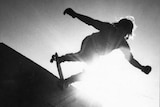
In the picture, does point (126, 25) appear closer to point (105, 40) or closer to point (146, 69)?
point (105, 40)

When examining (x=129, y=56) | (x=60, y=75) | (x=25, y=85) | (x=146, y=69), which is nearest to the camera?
(x=25, y=85)

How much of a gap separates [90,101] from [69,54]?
1.48 m

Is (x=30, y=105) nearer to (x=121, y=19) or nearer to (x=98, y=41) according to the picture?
(x=98, y=41)

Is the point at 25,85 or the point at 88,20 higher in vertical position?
the point at 88,20

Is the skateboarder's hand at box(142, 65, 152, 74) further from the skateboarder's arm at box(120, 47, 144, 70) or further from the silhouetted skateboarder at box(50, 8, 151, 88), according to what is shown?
the skateboarder's arm at box(120, 47, 144, 70)

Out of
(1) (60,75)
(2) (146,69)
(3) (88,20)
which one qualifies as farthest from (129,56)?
(1) (60,75)

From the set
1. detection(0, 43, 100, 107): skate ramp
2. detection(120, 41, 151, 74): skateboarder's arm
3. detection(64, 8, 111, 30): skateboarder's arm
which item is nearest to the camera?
detection(0, 43, 100, 107): skate ramp

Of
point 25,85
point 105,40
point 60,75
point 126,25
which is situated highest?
point 126,25

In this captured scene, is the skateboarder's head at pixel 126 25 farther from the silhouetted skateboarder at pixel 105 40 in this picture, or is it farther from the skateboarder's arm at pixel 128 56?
the skateboarder's arm at pixel 128 56

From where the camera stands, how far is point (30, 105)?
2.68m

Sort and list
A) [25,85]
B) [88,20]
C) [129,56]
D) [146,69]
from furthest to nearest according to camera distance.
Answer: [129,56], [146,69], [88,20], [25,85]

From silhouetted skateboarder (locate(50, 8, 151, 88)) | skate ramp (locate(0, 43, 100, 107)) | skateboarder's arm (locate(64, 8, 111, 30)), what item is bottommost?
skate ramp (locate(0, 43, 100, 107))

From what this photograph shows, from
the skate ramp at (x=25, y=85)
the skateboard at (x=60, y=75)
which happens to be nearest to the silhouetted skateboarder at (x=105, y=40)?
the skateboard at (x=60, y=75)

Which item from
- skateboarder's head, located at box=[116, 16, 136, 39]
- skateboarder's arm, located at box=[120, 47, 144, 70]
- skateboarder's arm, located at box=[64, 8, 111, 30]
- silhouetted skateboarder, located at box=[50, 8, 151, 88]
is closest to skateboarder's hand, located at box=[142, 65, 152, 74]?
silhouetted skateboarder, located at box=[50, 8, 151, 88]
